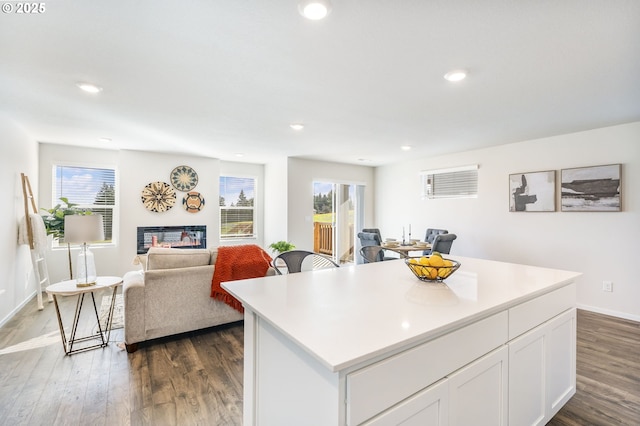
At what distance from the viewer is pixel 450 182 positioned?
5523mm

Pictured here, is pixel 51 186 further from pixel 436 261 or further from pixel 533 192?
pixel 533 192

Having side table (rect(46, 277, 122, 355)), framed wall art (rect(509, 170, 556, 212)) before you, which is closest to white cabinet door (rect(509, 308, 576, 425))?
framed wall art (rect(509, 170, 556, 212))

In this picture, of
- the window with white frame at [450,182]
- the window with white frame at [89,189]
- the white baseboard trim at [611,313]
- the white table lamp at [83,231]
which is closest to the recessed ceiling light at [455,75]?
the window with white frame at [450,182]

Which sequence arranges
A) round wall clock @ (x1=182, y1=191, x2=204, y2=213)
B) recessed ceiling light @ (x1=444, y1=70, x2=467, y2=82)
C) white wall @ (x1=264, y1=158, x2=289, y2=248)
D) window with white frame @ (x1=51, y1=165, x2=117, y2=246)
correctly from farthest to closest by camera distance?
1. white wall @ (x1=264, y1=158, x2=289, y2=248)
2. round wall clock @ (x1=182, y1=191, x2=204, y2=213)
3. window with white frame @ (x1=51, y1=165, x2=117, y2=246)
4. recessed ceiling light @ (x1=444, y1=70, x2=467, y2=82)

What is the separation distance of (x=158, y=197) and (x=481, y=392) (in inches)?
224

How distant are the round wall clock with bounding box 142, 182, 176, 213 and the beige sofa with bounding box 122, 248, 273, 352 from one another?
2697 millimetres

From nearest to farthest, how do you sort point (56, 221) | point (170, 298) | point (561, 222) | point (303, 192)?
point (170, 298)
point (561, 222)
point (56, 221)
point (303, 192)

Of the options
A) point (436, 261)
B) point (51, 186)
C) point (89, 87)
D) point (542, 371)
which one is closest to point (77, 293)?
point (89, 87)

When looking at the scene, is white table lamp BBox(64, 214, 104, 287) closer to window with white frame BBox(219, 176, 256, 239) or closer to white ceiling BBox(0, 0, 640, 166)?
white ceiling BBox(0, 0, 640, 166)

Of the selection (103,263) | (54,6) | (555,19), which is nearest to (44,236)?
(103,263)

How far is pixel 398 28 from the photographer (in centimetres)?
173

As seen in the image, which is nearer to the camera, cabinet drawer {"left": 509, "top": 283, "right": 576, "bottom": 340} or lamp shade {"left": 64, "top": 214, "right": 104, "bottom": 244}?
cabinet drawer {"left": 509, "top": 283, "right": 576, "bottom": 340}

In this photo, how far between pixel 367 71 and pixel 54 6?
1.89 metres

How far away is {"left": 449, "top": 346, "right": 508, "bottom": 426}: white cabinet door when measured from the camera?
1.16 metres
